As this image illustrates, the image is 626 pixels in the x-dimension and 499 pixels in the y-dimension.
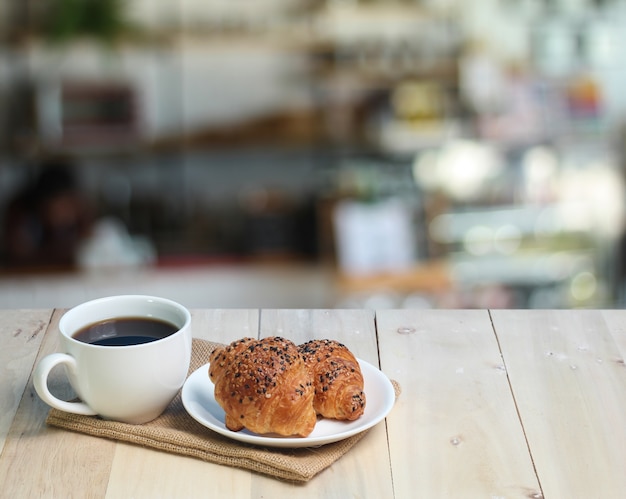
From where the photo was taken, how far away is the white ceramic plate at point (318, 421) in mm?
742

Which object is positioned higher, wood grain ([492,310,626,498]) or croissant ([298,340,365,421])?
croissant ([298,340,365,421])

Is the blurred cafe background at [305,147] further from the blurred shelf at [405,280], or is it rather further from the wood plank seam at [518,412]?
the wood plank seam at [518,412]

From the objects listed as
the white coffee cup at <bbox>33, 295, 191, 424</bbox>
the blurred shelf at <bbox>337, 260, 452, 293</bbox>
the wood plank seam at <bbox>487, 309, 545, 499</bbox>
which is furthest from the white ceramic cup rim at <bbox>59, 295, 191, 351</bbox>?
the blurred shelf at <bbox>337, 260, 452, 293</bbox>

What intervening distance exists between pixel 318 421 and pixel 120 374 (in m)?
0.17

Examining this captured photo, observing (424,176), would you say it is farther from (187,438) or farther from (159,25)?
(187,438)

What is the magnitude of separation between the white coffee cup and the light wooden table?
3cm

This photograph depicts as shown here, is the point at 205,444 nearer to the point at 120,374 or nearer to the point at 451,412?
the point at 120,374

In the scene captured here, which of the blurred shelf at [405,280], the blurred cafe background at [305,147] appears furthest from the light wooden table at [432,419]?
the blurred cafe background at [305,147]

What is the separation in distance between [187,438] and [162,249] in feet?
10.5

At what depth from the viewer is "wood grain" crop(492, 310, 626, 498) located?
73 centimetres

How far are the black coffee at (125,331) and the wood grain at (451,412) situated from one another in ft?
0.71

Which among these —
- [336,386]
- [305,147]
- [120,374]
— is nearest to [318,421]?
[336,386]

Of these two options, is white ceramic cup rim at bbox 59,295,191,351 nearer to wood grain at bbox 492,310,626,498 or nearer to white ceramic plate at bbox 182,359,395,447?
white ceramic plate at bbox 182,359,395,447

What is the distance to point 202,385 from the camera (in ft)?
2.75
